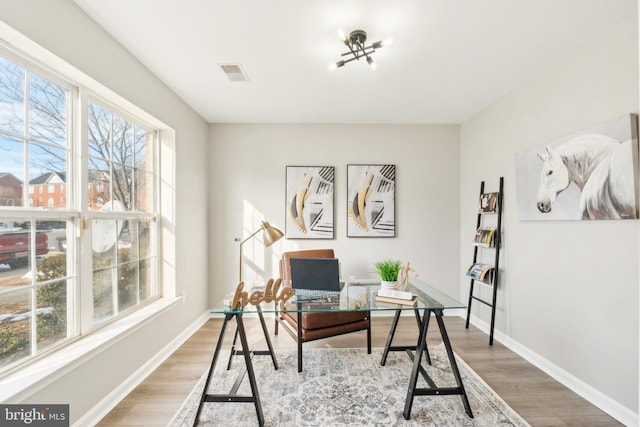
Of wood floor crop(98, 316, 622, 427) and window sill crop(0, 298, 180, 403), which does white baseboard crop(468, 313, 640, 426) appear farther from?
window sill crop(0, 298, 180, 403)

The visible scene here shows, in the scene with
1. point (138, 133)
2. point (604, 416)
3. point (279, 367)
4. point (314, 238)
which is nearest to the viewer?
point (604, 416)

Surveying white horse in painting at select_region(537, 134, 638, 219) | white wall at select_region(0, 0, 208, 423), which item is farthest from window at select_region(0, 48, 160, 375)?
white horse in painting at select_region(537, 134, 638, 219)

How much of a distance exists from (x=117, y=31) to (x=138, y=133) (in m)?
0.89

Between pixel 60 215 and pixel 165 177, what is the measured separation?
1.25 metres

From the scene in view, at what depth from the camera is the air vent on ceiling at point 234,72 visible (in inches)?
99.0

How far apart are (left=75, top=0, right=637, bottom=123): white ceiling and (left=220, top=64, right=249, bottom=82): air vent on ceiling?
55mm

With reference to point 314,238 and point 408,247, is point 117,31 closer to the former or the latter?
point 314,238

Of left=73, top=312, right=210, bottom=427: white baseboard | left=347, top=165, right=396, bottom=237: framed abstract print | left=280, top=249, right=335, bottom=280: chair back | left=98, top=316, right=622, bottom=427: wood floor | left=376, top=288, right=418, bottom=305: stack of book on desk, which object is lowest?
left=98, top=316, right=622, bottom=427: wood floor

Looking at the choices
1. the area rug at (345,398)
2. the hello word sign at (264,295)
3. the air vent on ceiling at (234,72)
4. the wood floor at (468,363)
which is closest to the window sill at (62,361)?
the wood floor at (468,363)

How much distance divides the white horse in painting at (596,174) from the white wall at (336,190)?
5.30 ft

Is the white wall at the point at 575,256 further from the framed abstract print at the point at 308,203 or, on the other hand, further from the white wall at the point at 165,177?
the white wall at the point at 165,177

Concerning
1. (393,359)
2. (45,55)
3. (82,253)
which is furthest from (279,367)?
(45,55)

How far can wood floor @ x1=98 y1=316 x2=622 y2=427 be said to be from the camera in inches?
76.5

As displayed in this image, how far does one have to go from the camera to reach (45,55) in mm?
1643
